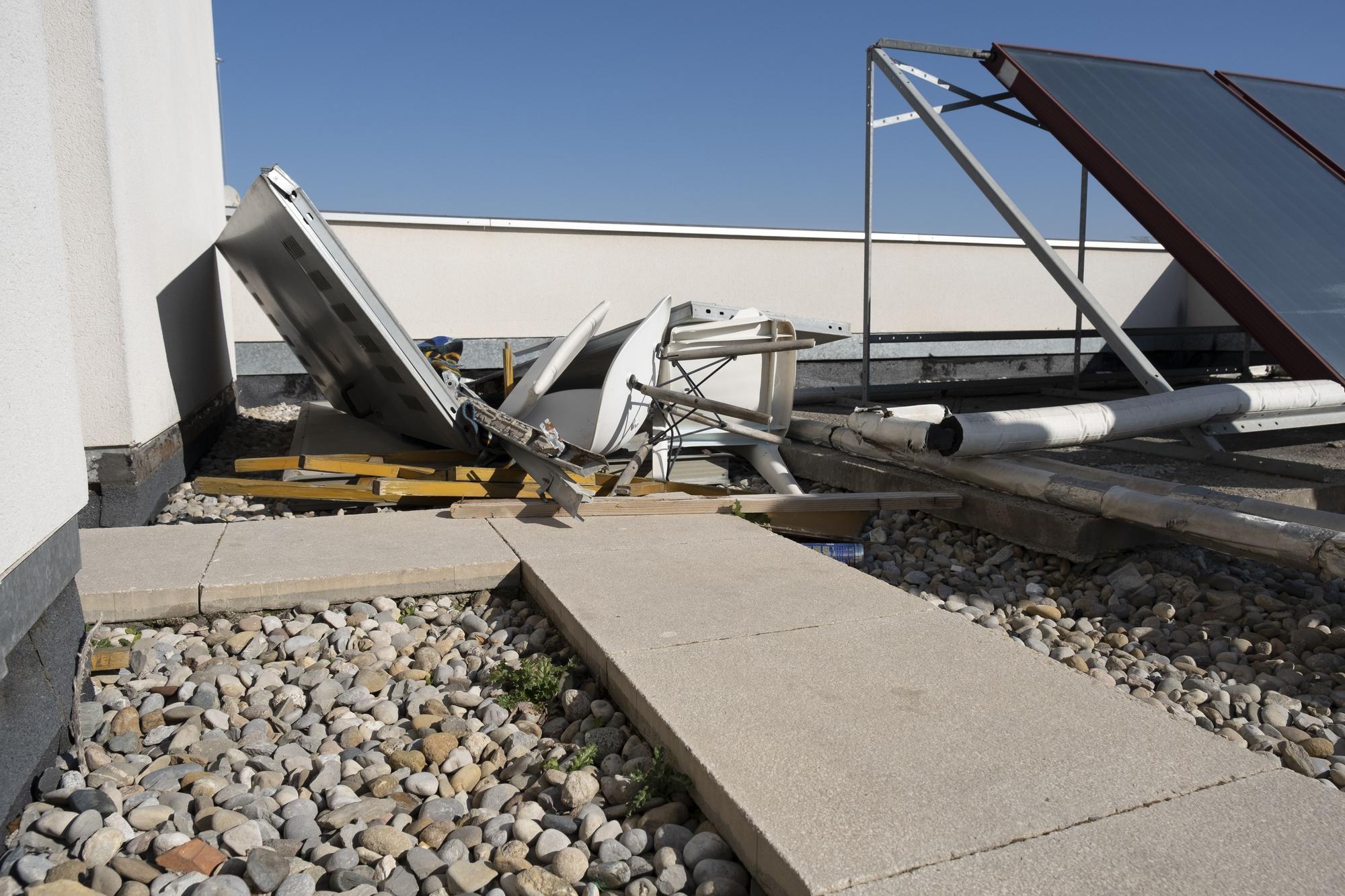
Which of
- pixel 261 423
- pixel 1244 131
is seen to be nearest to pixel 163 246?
pixel 261 423

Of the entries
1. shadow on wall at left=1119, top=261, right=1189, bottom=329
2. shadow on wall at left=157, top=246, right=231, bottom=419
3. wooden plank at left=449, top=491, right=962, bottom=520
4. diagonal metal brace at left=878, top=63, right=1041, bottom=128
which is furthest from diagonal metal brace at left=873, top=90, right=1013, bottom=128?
shadow on wall at left=1119, top=261, right=1189, bottom=329

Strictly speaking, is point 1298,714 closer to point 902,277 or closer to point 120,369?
point 120,369

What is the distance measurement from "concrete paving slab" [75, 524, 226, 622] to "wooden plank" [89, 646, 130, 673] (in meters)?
0.16

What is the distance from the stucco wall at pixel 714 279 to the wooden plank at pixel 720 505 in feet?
17.7

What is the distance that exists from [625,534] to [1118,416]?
7.16 feet

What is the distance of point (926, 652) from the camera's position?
2.27m

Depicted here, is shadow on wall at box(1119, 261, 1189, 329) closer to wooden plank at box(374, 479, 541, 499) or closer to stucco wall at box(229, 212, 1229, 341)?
stucco wall at box(229, 212, 1229, 341)

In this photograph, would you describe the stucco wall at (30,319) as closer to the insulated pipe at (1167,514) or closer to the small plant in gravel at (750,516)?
the small plant in gravel at (750,516)

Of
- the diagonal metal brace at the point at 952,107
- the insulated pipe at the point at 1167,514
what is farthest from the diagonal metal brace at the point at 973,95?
the insulated pipe at the point at 1167,514

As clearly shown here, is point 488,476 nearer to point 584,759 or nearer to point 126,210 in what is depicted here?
point 126,210

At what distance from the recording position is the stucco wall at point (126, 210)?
3.70m

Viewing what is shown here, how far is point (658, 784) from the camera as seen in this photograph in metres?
1.81

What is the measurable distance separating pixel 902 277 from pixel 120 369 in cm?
855

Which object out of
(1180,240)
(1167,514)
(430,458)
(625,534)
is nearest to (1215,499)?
(1167,514)
